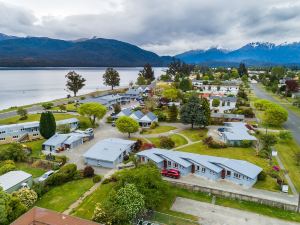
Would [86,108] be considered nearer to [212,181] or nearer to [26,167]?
[26,167]

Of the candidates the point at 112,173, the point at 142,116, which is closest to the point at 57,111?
the point at 142,116

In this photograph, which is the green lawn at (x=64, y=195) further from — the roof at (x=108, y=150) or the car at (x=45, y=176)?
the roof at (x=108, y=150)

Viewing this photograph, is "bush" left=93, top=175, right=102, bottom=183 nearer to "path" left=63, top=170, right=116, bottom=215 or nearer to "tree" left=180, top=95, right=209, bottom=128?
"path" left=63, top=170, right=116, bottom=215

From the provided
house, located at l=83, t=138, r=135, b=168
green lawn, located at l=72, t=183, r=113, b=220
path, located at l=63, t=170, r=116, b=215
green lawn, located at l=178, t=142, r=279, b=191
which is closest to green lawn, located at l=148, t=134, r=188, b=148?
green lawn, located at l=178, t=142, r=279, b=191

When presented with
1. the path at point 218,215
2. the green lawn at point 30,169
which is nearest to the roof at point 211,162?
the path at point 218,215

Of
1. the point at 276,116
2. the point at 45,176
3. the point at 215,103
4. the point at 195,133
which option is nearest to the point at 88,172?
the point at 45,176

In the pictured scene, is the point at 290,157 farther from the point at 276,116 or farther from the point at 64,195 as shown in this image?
the point at 64,195
